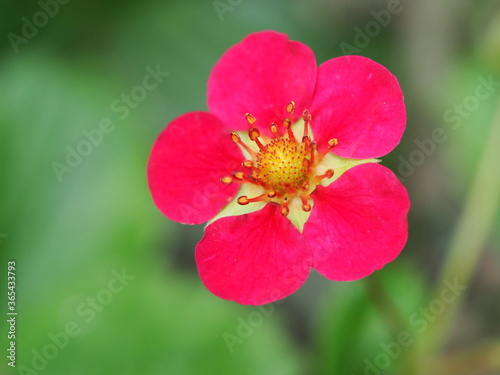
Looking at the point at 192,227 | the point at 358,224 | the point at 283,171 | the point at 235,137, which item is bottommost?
the point at 192,227

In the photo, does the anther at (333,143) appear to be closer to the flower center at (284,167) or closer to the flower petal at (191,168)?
the flower center at (284,167)

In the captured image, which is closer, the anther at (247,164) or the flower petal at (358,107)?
the flower petal at (358,107)

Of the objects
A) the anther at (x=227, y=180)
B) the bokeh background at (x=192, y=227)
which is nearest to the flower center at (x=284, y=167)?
the anther at (x=227, y=180)

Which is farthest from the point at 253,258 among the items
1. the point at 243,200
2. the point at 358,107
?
the point at 358,107

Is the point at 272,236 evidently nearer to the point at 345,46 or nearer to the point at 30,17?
the point at 345,46

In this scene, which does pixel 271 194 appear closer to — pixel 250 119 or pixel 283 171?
pixel 283 171

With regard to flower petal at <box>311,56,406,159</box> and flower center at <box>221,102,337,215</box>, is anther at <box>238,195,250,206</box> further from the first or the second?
flower petal at <box>311,56,406,159</box>

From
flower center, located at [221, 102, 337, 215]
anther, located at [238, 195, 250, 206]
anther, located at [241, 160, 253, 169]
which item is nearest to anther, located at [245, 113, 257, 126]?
flower center, located at [221, 102, 337, 215]
